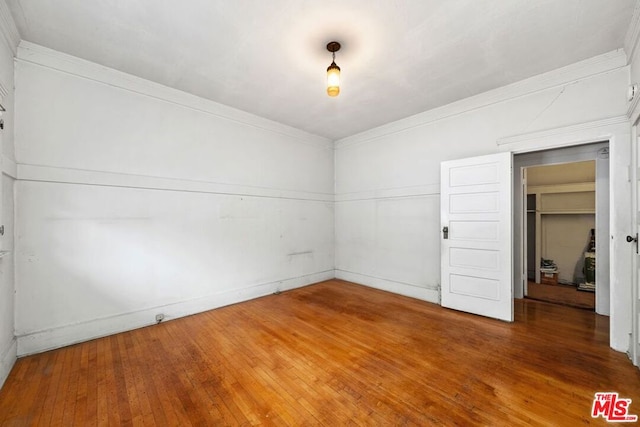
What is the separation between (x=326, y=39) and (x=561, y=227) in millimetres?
6202

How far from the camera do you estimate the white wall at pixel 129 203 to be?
8.71 ft

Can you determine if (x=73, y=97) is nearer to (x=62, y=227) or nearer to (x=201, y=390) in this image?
(x=62, y=227)

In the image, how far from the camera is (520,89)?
10.9ft

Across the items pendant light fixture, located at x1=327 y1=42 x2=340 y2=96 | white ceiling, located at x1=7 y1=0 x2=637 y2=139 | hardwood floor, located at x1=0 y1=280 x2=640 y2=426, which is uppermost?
white ceiling, located at x1=7 y1=0 x2=637 y2=139

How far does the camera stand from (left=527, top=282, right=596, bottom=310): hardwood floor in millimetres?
3920

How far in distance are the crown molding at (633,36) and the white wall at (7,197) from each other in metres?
5.24

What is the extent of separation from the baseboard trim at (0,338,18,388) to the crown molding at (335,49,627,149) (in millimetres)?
5521

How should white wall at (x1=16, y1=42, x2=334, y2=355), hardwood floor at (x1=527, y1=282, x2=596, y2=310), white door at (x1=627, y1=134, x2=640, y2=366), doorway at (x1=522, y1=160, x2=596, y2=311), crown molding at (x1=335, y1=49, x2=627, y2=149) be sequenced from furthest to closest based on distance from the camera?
doorway at (x1=522, y1=160, x2=596, y2=311) → hardwood floor at (x1=527, y1=282, x2=596, y2=310) → crown molding at (x1=335, y1=49, x2=627, y2=149) → white wall at (x1=16, y1=42, x2=334, y2=355) → white door at (x1=627, y1=134, x2=640, y2=366)

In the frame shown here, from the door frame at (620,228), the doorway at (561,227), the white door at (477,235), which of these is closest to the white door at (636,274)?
the door frame at (620,228)

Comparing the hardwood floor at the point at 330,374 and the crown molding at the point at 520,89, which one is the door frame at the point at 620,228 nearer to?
the hardwood floor at the point at 330,374

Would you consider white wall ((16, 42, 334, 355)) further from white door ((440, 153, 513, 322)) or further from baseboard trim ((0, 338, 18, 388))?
white door ((440, 153, 513, 322))

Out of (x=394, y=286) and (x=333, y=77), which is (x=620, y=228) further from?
(x=333, y=77)

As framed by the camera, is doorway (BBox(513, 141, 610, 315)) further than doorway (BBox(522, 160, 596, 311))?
No

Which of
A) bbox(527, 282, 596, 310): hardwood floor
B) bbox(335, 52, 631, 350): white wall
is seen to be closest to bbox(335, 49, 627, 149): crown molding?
bbox(335, 52, 631, 350): white wall
